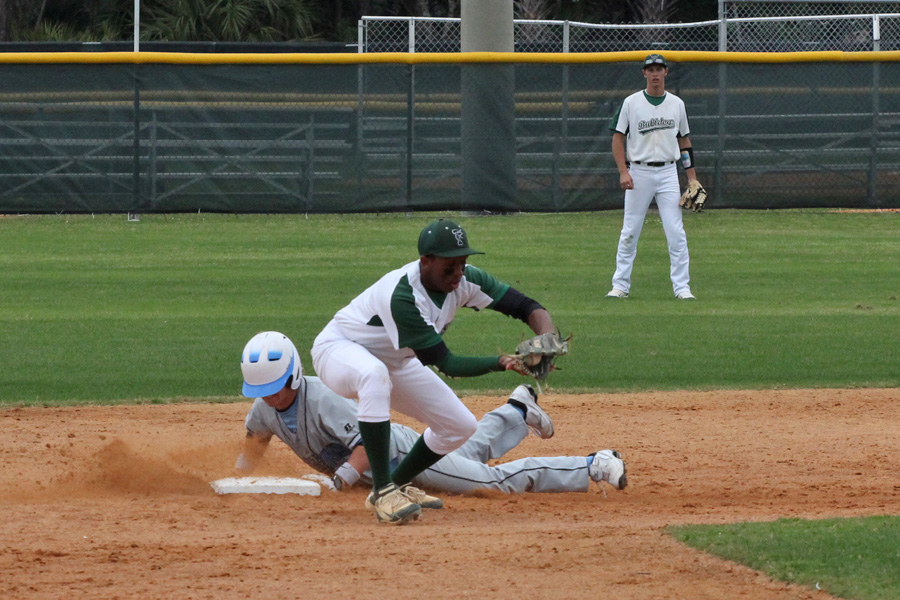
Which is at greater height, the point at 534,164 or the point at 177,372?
the point at 534,164

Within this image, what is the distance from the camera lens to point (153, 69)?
14602mm

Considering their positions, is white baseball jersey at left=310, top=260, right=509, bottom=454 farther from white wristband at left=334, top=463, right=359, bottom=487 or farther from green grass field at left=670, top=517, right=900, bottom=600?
green grass field at left=670, top=517, right=900, bottom=600

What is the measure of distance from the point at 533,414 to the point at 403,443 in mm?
603

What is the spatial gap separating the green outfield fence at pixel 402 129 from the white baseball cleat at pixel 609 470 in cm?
970

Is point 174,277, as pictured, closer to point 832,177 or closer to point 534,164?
point 534,164

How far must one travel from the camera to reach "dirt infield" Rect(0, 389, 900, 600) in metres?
3.95

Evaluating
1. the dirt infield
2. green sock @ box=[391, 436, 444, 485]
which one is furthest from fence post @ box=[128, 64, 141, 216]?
green sock @ box=[391, 436, 444, 485]

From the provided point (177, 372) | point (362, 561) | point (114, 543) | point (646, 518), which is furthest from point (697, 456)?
point (177, 372)

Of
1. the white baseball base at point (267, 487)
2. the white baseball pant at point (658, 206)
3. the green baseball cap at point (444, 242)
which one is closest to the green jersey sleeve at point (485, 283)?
the green baseball cap at point (444, 242)

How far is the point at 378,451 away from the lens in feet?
16.3

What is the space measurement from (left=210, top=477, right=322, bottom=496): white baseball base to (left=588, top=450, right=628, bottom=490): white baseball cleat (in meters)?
1.23

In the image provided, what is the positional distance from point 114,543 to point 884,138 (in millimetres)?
12944

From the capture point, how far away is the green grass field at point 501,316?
8.12 meters

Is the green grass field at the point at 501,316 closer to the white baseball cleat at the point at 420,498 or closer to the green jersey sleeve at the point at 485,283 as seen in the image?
the white baseball cleat at the point at 420,498
